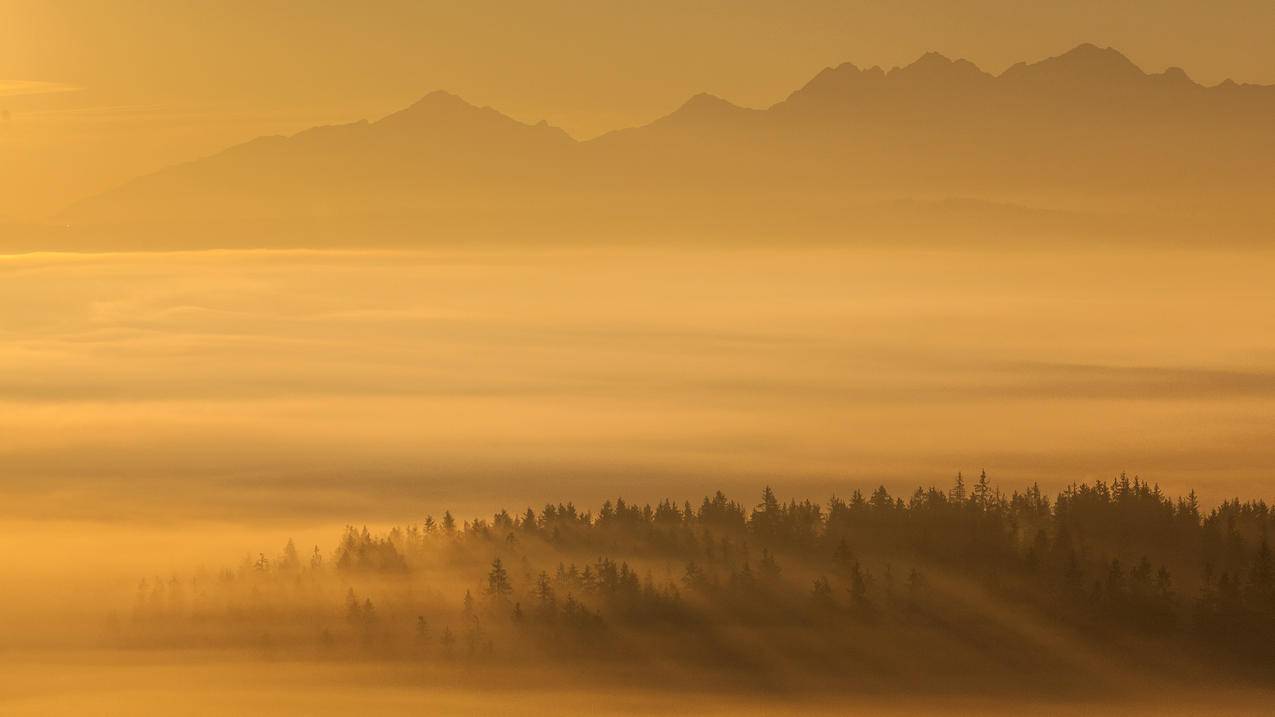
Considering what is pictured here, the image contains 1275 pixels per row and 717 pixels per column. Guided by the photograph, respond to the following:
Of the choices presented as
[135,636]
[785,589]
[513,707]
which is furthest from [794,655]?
[135,636]

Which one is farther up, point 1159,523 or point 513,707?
point 1159,523

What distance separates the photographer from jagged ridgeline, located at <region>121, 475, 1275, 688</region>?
177 m

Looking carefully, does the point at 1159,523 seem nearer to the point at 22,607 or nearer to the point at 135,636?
the point at 135,636

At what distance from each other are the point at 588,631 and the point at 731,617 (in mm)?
15097

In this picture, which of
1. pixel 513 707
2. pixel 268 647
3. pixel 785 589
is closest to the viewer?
pixel 513 707

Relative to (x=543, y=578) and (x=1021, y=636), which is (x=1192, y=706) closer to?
(x=1021, y=636)

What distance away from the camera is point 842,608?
189 meters

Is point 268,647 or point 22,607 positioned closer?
point 268,647

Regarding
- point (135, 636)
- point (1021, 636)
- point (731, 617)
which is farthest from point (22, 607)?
point (1021, 636)

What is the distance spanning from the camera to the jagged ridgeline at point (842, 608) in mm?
177125

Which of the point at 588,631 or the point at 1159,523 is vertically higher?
the point at 1159,523

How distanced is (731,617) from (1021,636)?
2625cm

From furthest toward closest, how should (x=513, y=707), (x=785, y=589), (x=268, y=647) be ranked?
(x=785, y=589)
(x=268, y=647)
(x=513, y=707)

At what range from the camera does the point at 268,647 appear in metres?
176
